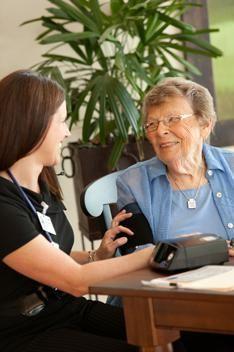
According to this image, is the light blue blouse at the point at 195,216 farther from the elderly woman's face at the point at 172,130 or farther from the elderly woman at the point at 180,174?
the elderly woman's face at the point at 172,130

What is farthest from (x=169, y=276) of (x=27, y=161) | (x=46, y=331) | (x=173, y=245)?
Result: (x=27, y=161)

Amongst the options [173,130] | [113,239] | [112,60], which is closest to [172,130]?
[173,130]

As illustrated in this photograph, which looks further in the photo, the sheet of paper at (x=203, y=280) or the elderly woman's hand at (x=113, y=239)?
the elderly woman's hand at (x=113, y=239)

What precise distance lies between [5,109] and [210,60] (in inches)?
101

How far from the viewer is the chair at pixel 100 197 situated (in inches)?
99.7

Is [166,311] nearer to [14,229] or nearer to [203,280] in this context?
[203,280]

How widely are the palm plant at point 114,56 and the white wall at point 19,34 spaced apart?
180mm

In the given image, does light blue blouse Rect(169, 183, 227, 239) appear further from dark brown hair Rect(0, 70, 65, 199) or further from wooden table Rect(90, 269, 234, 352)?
wooden table Rect(90, 269, 234, 352)

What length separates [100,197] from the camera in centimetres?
258

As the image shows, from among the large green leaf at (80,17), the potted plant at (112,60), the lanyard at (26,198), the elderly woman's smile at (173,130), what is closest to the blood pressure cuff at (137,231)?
the elderly woman's smile at (173,130)

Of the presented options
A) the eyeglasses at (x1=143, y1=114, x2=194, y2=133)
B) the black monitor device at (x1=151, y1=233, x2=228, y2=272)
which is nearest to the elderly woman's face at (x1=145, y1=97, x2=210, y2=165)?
the eyeglasses at (x1=143, y1=114, x2=194, y2=133)

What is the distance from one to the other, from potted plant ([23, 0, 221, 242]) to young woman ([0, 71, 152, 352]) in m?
1.35

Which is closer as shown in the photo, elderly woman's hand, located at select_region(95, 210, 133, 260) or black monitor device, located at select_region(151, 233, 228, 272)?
black monitor device, located at select_region(151, 233, 228, 272)

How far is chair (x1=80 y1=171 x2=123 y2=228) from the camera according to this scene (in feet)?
8.30
